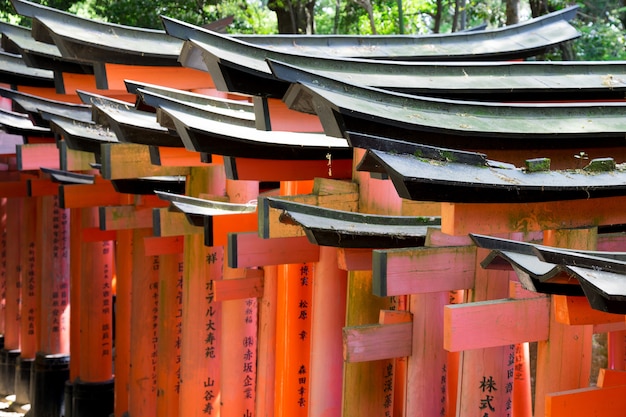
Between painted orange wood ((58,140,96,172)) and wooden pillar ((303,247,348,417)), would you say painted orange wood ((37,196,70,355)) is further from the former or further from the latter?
wooden pillar ((303,247,348,417))

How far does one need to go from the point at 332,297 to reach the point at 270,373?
4.19 ft

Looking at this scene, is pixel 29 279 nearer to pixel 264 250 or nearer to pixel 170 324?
pixel 170 324

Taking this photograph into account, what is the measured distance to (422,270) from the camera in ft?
16.1

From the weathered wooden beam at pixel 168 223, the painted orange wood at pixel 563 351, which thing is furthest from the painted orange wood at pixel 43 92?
the painted orange wood at pixel 563 351

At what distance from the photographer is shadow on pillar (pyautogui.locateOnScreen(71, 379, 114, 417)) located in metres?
12.9

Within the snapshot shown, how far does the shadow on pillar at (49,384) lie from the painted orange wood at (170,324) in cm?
518

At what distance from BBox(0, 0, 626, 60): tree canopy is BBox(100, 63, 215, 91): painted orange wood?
218 inches

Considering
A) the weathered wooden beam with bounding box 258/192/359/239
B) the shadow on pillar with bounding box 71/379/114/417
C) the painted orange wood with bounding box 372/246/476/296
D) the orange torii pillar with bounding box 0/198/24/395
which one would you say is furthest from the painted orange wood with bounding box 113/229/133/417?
the painted orange wood with bounding box 372/246/476/296

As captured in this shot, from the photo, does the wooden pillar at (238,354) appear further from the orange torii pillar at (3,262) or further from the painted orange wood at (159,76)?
the orange torii pillar at (3,262)

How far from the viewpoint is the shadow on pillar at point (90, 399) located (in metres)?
12.9

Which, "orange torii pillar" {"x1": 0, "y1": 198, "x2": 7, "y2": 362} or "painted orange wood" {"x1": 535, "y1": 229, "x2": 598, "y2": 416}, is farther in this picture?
"orange torii pillar" {"x1": 0, "y1": 198, "x2": 7, "y2": 362}

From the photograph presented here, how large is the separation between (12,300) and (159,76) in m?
9.87

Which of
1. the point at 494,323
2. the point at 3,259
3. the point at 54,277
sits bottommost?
the point at 3,259

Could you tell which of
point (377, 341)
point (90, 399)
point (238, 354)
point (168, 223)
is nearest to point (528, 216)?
point (377, 341)
